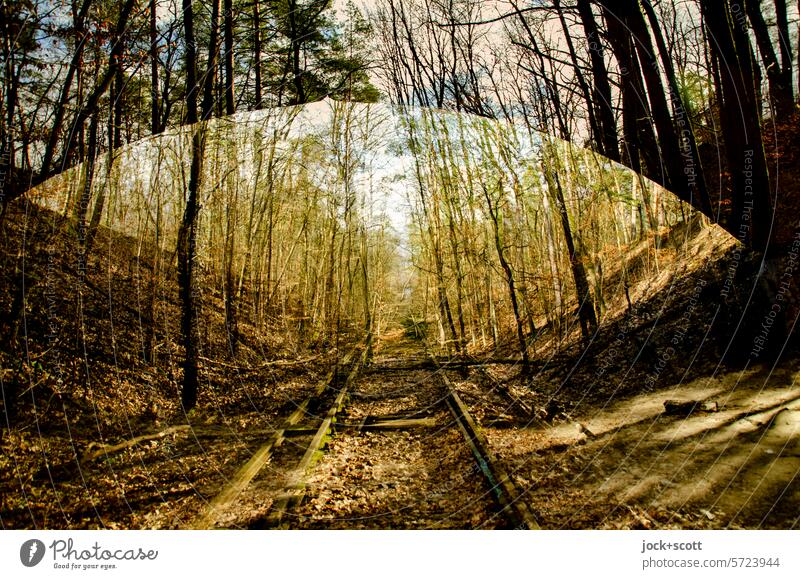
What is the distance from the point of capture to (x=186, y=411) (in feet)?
10.8

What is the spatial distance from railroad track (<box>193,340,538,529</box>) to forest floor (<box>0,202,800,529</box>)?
A: 17 millimetres

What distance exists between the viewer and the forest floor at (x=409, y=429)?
6.48 ft

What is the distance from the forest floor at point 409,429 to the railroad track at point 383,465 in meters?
0.02

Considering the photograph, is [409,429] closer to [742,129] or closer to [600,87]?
[742,129]

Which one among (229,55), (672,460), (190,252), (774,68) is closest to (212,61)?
(229,55)

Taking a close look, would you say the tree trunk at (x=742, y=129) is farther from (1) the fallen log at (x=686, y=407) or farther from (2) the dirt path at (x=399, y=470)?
(2) the dirt path at (x=399, y=470)

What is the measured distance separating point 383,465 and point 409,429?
619mm

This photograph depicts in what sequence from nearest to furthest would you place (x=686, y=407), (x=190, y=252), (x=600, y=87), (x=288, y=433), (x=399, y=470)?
(x=399, y=470) → (x=686, y=407) → (x=288, y=433) → (x=190, y=252) → (x=600, y=87)

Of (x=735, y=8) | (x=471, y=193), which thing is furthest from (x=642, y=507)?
(x=735, y=8)

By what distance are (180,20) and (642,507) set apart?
4.56m

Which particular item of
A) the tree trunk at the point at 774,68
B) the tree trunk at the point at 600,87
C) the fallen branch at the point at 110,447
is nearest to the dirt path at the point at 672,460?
the tree trunk at the point at 600,87

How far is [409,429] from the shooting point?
3.07 metres

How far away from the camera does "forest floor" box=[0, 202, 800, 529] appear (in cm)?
198

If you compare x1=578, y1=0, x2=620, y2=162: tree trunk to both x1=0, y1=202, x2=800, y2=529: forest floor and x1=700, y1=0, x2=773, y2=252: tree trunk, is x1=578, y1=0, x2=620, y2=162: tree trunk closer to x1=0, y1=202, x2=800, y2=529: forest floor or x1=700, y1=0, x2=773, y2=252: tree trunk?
x1=700, y1=0, x2=773, y2=252: tree trunk
